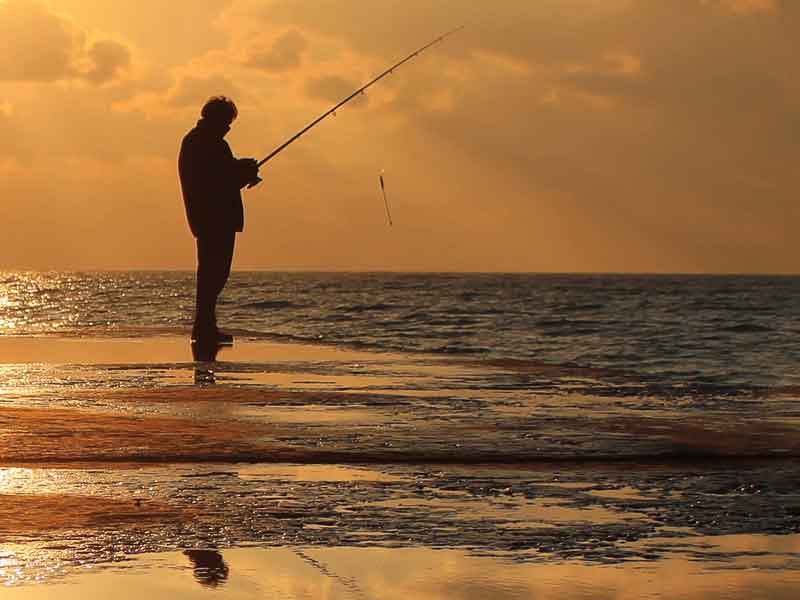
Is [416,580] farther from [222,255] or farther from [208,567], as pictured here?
[222,255]

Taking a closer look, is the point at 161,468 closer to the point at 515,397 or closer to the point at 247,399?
the point at 247,399

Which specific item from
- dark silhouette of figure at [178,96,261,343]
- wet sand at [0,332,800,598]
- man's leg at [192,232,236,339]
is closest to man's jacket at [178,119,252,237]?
dark silhouette of figure at [178,96,261,343]

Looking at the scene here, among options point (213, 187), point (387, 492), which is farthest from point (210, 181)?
point (387, 492)

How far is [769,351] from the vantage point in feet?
77.5

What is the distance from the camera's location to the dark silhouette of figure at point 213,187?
16.4 metres

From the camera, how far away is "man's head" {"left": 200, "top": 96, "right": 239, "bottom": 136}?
16.2 m

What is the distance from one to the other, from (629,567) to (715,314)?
40.3 m

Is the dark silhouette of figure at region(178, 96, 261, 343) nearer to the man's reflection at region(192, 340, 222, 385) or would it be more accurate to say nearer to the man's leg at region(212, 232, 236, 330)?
the man's leg at region(212, 232, 236, 330)

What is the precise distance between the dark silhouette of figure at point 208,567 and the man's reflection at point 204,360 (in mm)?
6948

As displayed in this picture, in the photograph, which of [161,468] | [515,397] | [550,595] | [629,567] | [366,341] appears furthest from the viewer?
[366,341]

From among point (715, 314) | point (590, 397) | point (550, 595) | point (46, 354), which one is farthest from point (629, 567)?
point (715, 314)

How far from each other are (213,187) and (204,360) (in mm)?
2311

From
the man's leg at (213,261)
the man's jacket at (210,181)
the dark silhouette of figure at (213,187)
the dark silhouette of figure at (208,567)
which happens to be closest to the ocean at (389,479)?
the dark silhouette of figure at (208,567)

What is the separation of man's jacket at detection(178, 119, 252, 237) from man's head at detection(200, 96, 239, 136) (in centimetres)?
9
